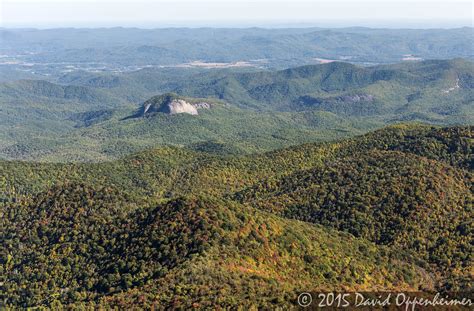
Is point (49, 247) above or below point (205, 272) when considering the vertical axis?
below

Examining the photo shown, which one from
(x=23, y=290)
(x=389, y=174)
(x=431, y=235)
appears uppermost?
(x=389, y=174)

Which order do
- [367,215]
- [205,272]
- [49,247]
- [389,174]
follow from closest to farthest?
1. [205,272]
2. [49,247]
3. [367,215]
4. [389,174]

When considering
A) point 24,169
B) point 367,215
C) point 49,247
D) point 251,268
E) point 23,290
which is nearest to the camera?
point 251,268

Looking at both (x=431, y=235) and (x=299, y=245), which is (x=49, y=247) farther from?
(x=431, y=235)

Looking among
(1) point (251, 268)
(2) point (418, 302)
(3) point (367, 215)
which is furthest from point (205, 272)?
(3) point (367, 215)

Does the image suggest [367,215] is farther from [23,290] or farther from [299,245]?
[23,290]

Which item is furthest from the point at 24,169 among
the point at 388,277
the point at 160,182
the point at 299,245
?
the point at 388,277

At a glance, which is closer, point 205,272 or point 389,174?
point 205,272
